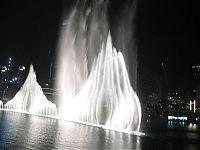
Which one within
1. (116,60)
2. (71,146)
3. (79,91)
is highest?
(116,60)

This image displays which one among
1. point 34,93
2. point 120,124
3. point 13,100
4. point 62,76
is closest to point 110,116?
point 120,124

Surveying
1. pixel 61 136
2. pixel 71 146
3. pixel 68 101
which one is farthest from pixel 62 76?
pixel 71 146

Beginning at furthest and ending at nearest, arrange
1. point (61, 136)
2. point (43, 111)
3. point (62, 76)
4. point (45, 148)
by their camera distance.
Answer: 1. point (43, 111)
2. point (62, 76)
3. point (61, 136)
4. point (45, 148)

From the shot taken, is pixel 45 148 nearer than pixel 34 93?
Yes

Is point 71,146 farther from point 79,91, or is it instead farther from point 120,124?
point 79,91

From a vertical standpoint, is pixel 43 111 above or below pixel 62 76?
below

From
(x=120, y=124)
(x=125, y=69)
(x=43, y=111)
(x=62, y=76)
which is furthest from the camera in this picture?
(x=43, y=111)

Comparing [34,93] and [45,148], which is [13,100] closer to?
[34,93]

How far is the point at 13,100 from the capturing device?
283 ft

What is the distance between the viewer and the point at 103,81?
46312 mm

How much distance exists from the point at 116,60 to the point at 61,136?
719 inches

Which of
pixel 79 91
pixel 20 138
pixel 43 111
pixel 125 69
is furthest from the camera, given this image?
pixel 43 111

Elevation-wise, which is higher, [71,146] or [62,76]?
[62,76]

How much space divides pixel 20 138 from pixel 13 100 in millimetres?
63276
